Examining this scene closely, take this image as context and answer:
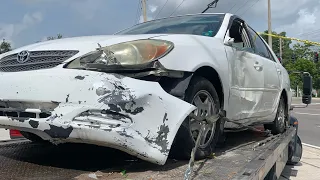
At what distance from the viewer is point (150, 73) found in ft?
8.32

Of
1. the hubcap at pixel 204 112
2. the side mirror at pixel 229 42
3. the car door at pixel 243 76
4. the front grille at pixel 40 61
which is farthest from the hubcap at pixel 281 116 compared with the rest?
the front grille at pixel 40 61

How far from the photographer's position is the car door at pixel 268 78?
451cm

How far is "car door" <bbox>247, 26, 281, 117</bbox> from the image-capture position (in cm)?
451

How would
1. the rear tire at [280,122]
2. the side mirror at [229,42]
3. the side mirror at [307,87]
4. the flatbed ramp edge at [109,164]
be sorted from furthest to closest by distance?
the side mirror at [307,87] < the rear tire at [280,122] < the side mirror at [229,42] < the flatbed ramp edge at [109,164]

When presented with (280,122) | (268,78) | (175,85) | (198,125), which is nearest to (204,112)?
(198,125)

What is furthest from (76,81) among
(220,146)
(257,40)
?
(257,40)

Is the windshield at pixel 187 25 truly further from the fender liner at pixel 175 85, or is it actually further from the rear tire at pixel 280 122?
the rear tire at pixel 280 122

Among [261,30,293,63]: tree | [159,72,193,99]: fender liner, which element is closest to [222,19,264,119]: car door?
[159,72,193,99]: fender liner

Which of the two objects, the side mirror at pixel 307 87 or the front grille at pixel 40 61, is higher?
the front grille at pixel 40 61

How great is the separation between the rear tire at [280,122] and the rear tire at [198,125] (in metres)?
2.19

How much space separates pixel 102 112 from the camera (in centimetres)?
237

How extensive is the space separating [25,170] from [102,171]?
0.59 metres

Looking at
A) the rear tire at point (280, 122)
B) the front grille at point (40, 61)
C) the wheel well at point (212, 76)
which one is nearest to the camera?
the front grille at point (40, 61)

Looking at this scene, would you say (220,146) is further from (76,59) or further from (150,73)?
(76,59)
